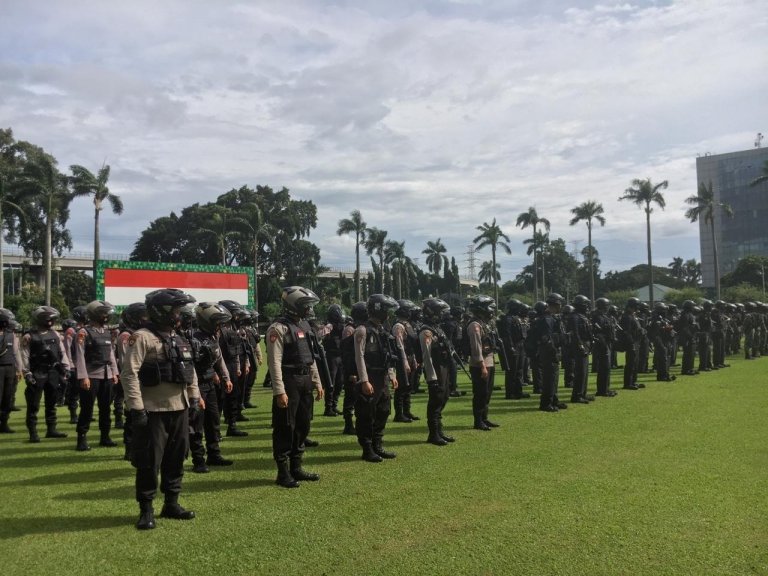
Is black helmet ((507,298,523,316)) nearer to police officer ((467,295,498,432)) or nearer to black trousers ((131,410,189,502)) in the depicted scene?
police officer ((467,295,498,432))

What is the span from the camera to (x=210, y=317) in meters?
8.13

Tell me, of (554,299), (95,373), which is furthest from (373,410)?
(554,299)

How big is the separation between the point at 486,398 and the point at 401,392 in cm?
153

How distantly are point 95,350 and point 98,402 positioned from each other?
77cm

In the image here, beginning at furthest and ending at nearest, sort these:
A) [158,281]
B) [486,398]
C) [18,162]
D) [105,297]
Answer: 1. [18,162]
2. [158,281]
3. [105,297]
4. [486,398]

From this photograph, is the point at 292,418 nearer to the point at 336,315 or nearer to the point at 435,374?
the point at 435,374

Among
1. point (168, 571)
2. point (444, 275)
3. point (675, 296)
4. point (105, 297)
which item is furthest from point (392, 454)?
point (444, 275)

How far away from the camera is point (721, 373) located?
671 inches

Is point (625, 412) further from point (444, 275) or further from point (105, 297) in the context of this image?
point (444, 275)

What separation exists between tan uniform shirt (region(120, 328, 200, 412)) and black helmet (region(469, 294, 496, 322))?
18.2ft

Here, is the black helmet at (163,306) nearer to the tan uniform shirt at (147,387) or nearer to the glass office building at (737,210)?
the tan uniform shirt at (147,387)

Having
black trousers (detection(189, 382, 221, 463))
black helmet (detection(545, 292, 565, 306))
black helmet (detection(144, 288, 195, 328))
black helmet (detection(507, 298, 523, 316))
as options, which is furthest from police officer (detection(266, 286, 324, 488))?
black helmet (detection(507, 298, 523, 316))

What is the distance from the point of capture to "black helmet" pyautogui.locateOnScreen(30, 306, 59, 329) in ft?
32.7

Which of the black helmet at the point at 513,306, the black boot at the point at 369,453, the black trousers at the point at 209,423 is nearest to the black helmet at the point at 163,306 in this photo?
the black trousers at the point at 209,423
